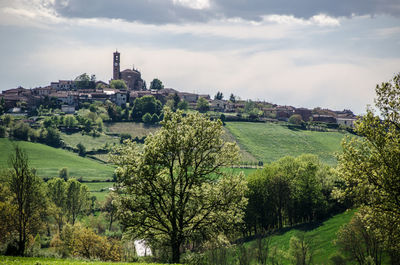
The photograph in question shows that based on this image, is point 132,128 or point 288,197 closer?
point 288,197

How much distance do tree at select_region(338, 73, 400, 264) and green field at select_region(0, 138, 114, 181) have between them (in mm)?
96370

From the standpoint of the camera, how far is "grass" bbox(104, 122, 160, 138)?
514ft

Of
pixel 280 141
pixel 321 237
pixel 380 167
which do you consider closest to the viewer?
pixel 380 167

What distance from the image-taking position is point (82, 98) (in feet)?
651

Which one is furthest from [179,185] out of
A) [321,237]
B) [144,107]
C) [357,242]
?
[144,107]

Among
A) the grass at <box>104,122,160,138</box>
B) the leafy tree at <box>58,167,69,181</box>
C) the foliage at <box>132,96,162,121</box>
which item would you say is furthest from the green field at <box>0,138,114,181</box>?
the foliage at <box>132,96,162,121</box>

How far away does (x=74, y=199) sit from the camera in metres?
78.9

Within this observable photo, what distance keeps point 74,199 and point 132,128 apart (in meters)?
85.0

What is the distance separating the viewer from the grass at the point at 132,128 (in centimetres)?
15676

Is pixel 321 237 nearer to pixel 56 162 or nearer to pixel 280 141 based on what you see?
pixel 56 162

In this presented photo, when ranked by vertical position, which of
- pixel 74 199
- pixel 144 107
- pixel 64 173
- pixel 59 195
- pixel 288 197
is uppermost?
pixel 144 107

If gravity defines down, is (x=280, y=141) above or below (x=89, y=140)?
above

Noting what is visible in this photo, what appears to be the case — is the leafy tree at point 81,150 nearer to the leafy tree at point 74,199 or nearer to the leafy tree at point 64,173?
the leafy tree at point 64,173

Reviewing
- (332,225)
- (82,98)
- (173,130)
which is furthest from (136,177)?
(82,98)
